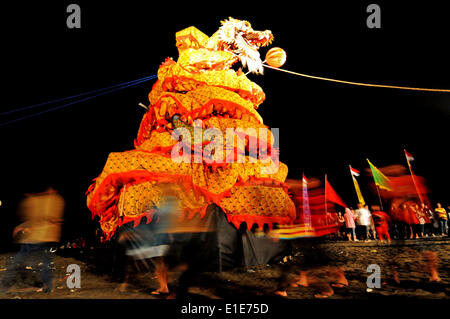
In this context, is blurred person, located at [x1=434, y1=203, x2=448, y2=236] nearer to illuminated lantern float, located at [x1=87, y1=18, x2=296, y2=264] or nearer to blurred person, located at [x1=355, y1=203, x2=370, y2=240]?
blurred person, located at [x1=355, y1=203, x2=370, y2=240]

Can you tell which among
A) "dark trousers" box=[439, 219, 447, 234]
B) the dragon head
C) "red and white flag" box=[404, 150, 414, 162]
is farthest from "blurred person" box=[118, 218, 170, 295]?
"red and white flag" box=[404, 150, 414, 162]

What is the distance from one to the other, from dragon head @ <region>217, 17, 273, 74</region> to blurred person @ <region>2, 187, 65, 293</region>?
431 cm

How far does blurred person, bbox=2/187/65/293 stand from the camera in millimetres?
4137

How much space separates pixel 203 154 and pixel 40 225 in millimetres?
2723

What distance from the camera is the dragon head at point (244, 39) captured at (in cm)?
584

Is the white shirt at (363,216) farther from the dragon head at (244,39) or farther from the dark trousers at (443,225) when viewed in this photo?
the dragon head at (244,39)

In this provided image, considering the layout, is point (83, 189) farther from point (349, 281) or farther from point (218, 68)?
point (349, 281)

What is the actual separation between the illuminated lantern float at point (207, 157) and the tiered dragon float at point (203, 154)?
2cm

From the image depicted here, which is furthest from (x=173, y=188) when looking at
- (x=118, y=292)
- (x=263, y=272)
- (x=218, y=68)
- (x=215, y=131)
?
(x=218, y=68)

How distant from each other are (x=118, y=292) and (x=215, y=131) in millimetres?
2909

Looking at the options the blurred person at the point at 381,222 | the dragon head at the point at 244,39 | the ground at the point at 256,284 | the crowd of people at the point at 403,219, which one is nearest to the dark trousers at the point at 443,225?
the crowd of people at the point at 403,219

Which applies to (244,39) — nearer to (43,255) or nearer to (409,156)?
(43,255)

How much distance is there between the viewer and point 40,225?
13.8 ft

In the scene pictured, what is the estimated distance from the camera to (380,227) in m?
10.4
